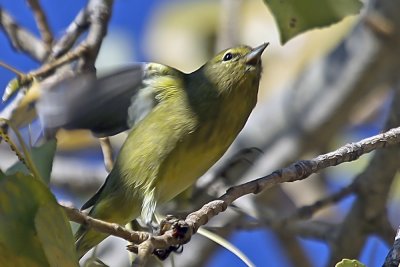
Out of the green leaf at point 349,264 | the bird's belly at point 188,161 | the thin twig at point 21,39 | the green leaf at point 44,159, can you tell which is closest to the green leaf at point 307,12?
the bird's belly at point 188,161

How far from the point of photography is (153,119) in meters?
2.26

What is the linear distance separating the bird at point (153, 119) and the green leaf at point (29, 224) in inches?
27.2

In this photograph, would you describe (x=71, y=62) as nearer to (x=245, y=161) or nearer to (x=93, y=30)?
(x=93, y=30)

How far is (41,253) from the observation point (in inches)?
52.2

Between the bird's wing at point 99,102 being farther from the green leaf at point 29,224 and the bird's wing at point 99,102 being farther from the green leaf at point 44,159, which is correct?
the green leaf at point 29,224

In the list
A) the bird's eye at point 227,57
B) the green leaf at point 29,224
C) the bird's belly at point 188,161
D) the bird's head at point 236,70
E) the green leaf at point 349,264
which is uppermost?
the bird's eye at point 227,57

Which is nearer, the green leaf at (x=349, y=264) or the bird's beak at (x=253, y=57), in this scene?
the green leaf at (x=349, y=264)

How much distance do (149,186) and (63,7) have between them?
7.43ft

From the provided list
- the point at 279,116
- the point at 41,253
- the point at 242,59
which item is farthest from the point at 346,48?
the point at 41,253

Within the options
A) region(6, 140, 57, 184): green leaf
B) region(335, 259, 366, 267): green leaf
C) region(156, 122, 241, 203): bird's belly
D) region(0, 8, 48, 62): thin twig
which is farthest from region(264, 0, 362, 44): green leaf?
region(0, 8, 48, 62): thin twig

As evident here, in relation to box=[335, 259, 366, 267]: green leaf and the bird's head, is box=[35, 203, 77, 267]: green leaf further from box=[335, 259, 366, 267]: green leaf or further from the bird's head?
the bird's head

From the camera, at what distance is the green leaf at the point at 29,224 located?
51.6 inches

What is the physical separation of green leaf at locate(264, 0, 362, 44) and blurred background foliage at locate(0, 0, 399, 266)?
72cm

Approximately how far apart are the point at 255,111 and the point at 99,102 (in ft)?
4.08
